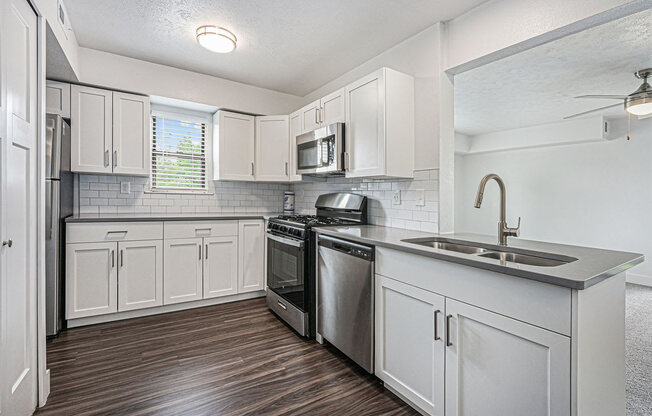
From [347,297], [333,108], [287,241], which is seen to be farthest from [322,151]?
[347,297]

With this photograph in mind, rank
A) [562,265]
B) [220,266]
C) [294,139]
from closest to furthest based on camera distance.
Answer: [562,265], [220,266], [294,139]

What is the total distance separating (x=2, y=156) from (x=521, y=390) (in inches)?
90.8

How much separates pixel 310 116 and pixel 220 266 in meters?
1.89

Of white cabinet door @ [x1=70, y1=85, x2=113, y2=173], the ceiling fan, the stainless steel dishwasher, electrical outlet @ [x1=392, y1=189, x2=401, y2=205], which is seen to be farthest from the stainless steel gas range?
the ceiling fan

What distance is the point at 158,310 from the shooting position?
3.12 meters

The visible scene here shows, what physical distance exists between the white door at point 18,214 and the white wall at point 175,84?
1459 mm

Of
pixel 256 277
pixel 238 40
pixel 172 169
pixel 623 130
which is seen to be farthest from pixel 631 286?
pixel 172 169

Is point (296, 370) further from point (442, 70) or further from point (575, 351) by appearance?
point (442, 70)

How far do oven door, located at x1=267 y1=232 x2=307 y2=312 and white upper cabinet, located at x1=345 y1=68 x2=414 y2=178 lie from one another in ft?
2.87

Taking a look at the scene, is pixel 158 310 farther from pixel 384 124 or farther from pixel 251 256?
pixel 384 124

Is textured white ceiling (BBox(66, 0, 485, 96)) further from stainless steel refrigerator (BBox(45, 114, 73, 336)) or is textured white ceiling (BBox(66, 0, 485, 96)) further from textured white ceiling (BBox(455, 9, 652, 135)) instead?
textured white ceiling (BBox(455, 9, 652, 135))

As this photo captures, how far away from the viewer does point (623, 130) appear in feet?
16.1

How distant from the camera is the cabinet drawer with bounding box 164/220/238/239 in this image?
3.12m

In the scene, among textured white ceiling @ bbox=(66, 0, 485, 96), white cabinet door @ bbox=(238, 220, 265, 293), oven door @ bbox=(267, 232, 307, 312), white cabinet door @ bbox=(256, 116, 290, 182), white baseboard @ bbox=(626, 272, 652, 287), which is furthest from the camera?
white baseboard @ bbox=(626, 272, 652, 287)
